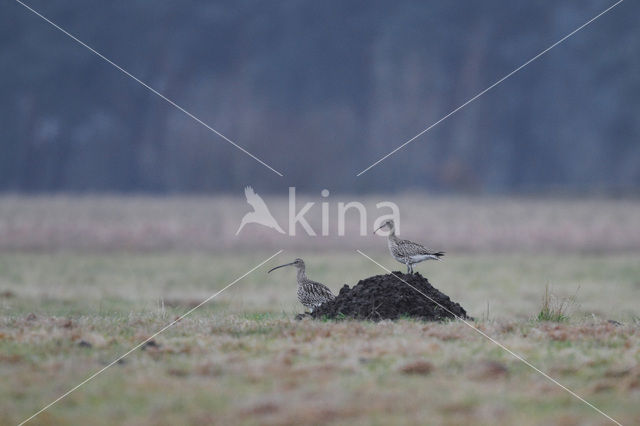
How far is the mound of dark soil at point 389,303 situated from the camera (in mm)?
13179

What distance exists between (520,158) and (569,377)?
227 ft

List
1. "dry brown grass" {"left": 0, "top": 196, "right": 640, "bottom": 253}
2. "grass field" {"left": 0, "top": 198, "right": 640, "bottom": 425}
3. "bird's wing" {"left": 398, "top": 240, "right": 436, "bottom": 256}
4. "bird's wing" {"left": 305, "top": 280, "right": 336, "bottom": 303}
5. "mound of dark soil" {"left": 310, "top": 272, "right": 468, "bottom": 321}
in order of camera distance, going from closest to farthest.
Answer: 1. "grass field" {"left": 0, "top": 198, "right": 640, "bottom": 425}
2. "mound of dark soil" {"left": 310, "top": 272, "right": 468, "bottom": 321}
3. "bird's wing" {"left": 305, "top": 280, "right": 336, "bottom": 303}
4. "bird's wing" {"left": 398, "top": 240, "right": 436, "bottom": 256}
5. "dry brown grass" {"left": 0, "top": 196, "right": 640, "bottom": 253}

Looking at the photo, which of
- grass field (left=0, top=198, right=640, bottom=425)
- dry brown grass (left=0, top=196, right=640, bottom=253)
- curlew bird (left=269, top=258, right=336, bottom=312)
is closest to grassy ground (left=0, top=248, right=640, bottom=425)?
grass field (left=0, top=198, right=640, bottom=425)

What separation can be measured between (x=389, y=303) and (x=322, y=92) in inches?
2607

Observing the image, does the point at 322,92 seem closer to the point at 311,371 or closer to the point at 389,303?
the point at 389,303

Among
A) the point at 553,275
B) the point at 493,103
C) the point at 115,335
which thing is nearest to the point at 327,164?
the point at 493,103

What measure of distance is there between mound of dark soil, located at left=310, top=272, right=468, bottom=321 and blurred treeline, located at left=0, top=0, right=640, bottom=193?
189ft

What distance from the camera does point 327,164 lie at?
231 feet

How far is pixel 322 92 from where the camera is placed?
258 feet

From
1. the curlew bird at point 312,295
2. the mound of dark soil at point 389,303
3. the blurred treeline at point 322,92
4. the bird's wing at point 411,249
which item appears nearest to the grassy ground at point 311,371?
the mound of dark soil at point 389,303

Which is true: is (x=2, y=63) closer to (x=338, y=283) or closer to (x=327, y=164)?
(x=327, y=164)

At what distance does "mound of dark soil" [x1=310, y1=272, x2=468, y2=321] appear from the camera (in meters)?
13.2

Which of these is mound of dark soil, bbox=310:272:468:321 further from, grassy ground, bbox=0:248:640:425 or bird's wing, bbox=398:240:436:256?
grassy ground, bbox=0:248:640:425

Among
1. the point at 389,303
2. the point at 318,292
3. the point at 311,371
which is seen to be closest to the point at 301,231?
the point at 318,292
